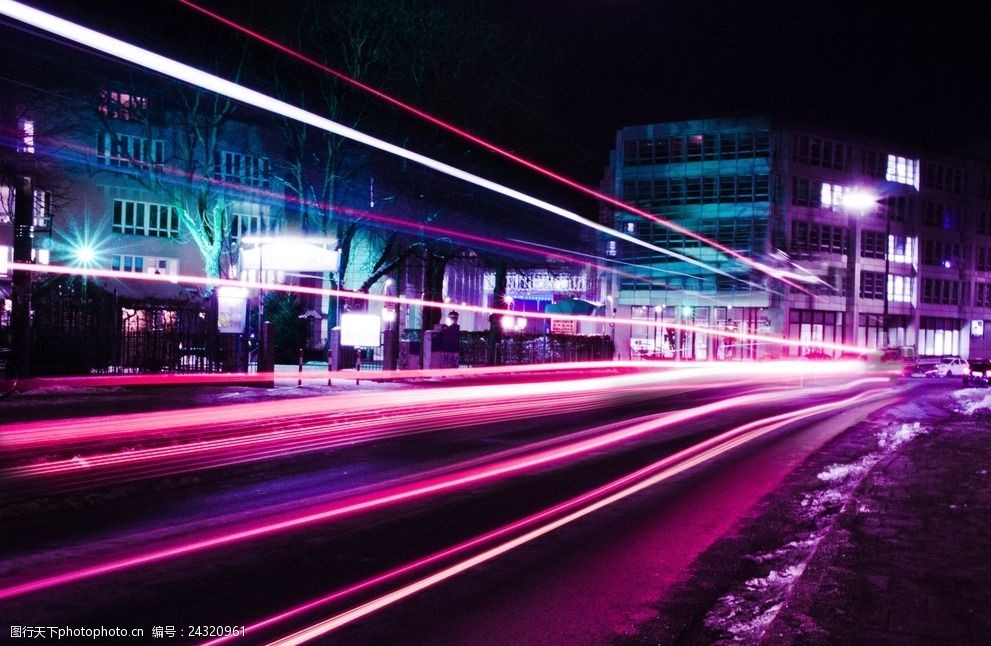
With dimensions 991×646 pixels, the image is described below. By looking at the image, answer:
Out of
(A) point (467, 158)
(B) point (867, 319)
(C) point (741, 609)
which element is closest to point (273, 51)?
(A) point (467, 158)

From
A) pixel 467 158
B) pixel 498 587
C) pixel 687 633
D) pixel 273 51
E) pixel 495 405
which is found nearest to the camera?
pixel 687 633


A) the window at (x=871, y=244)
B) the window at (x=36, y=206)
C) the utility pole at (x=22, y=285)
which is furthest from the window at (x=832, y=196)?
the utility pole at (x=22, y=285)

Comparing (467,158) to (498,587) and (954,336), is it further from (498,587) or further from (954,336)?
(954,336)

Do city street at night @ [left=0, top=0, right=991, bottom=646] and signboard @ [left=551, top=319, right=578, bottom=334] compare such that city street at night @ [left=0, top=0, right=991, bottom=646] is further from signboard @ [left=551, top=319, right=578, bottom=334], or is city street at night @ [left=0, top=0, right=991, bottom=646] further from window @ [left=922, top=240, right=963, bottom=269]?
window @ [left=922, top=240, right=963, bottom=269]

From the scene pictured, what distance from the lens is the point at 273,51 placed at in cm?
3291

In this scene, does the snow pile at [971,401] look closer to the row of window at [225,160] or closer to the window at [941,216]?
the row of window at [225,160]

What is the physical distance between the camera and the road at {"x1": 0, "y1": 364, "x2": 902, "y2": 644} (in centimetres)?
626

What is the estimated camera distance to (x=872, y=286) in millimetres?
70375

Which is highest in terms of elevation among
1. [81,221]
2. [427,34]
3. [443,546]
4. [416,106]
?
[427,34]

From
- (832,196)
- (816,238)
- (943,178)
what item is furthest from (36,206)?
(943,178)

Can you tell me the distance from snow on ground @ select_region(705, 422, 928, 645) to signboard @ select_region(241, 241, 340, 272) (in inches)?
681

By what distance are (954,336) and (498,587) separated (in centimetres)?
7975

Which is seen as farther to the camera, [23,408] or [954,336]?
[954,336]

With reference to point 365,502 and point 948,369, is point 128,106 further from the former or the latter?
point 948,369
